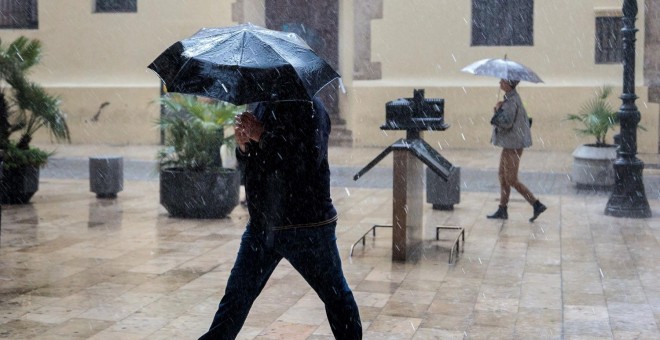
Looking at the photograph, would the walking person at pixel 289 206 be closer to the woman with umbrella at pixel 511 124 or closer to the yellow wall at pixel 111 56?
the woman with umbrella at pixel 511 124

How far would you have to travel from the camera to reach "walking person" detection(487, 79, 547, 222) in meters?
11.5

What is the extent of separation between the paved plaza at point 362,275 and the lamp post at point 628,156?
282 mm

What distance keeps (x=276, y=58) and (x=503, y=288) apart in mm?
3832

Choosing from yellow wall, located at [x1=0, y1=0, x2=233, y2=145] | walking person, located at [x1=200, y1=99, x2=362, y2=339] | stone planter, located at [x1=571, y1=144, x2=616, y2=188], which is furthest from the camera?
yellow wall, located at [x1=0, y1=0, x2=233, y2=145]

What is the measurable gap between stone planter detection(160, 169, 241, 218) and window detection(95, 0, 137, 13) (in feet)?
35.0

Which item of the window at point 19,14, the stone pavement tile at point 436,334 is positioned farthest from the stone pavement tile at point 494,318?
the window at point 19,14

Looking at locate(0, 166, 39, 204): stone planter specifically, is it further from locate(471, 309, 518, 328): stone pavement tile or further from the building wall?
locate(471, 309, 518, 328): stone pavement tile

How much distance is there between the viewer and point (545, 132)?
19.5 metres

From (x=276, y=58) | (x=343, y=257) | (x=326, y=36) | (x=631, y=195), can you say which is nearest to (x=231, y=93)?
(x=276, y=58)

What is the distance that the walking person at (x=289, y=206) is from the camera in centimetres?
502

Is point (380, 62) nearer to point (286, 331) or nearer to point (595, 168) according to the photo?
point (595, 168)

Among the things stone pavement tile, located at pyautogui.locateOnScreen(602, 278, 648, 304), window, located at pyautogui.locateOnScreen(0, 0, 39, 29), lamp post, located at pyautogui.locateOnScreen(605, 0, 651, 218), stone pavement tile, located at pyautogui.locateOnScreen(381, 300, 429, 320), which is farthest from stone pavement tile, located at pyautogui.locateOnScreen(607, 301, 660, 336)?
window, located at pyautogui.locateOnScreen(0, 0, 39, 29)

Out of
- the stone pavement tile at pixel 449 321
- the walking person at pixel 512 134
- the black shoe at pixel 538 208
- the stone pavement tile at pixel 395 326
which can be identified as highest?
the walking person at pixel 512 134

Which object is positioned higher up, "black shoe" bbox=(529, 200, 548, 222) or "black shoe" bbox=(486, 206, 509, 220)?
"black shoe" bbox=(529, 200, 548, 222)
